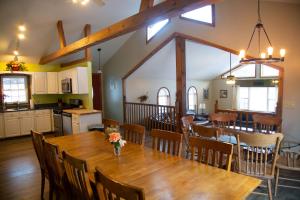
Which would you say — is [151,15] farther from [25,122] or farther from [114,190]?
[25,122]

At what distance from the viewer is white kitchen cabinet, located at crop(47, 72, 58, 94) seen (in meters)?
7.07

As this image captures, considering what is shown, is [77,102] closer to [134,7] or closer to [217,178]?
[134,7]

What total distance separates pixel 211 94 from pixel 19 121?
1029 centimetres

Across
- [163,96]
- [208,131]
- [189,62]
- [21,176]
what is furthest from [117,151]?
[163,96]

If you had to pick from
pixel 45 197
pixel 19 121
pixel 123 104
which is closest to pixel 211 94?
pixel 123 104

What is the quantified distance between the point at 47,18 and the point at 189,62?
575cm

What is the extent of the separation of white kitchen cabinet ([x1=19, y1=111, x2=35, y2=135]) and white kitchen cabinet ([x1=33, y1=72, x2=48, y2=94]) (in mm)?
789

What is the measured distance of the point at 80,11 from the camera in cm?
546

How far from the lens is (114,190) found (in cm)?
121

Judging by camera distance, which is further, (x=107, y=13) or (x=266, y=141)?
(x=107, y=13)

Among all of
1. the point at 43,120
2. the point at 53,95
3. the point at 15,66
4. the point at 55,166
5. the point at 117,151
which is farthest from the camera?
the point at 53,95

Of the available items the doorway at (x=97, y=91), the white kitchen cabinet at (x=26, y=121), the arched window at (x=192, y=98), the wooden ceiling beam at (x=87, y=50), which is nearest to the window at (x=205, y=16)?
the wooden ceiling beam at (x=87, y=50)

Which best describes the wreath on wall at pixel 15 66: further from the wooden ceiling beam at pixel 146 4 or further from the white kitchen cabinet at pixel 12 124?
the wooden ceiling beam at pixel 146 4

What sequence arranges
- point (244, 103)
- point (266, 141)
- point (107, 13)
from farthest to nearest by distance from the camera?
1. point (244, 103)
2. point (107, 13)
3. point (266, 141)
